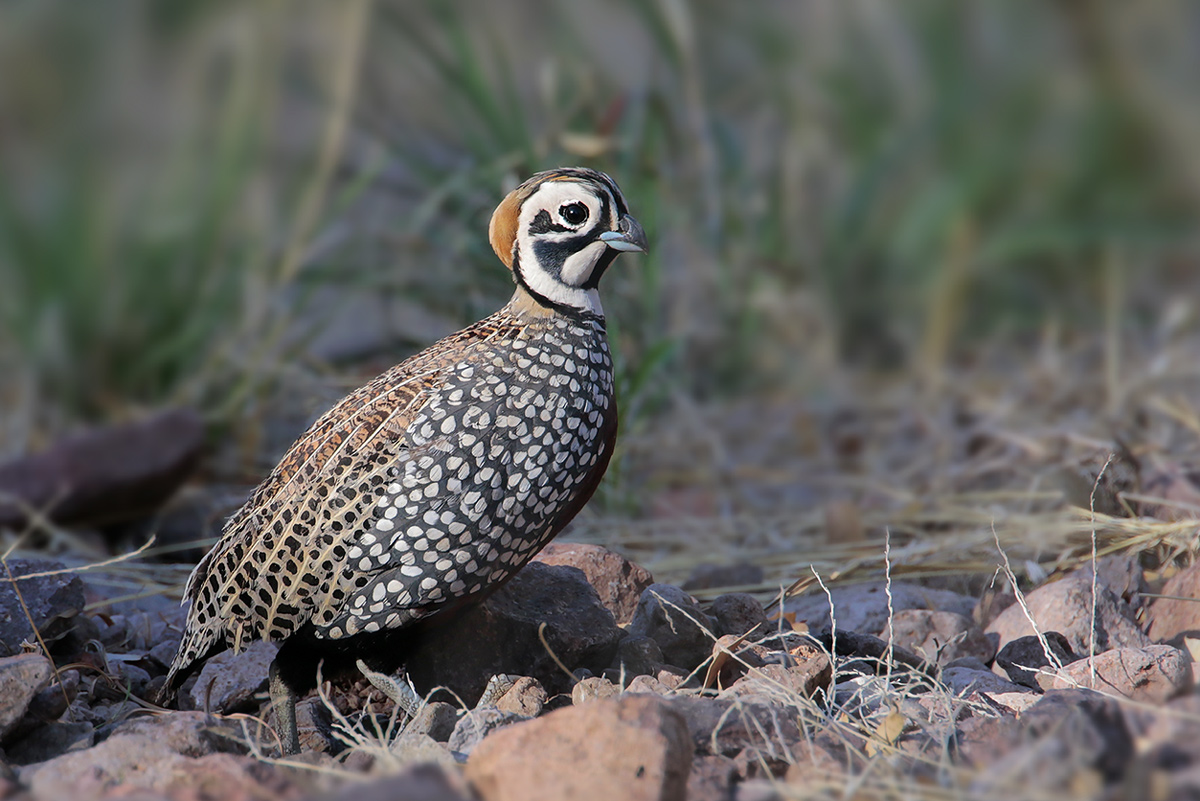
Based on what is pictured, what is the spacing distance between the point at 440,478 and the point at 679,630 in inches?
29.9

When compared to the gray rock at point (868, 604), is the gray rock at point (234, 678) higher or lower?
lower

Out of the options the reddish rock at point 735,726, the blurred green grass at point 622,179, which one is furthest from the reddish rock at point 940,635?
the blurred green grass at point 622,179

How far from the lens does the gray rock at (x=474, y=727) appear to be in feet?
9.04

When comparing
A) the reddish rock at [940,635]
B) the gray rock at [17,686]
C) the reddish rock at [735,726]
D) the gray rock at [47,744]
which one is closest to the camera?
the reddish rock at [735,726]

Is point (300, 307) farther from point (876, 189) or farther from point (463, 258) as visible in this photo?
point (876, 189)

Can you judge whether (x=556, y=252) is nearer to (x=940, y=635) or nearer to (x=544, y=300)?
(x=544, y=300)

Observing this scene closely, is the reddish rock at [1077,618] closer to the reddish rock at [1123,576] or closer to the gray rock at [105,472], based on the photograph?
the reddish rock at [1123,576]

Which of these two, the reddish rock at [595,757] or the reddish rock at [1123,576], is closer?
the reddish rock at [595,757]

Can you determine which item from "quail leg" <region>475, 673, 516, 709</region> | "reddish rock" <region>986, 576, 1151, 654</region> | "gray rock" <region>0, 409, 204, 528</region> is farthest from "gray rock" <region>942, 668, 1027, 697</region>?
"gray rock" <region>0, 409, 204, 528</region>

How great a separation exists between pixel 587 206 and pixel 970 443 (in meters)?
2.98

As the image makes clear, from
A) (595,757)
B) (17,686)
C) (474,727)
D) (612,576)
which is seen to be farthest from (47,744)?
(612,576)

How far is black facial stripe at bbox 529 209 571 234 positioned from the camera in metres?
3.13

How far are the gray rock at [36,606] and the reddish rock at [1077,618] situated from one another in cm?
255

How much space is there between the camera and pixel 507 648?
323 centimetres
